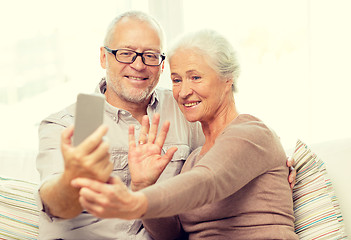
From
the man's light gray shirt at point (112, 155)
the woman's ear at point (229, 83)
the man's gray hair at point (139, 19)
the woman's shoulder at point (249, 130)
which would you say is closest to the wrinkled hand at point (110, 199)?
the woman's shoulder at point (249, 130)

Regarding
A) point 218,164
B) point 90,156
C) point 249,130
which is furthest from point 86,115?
point 249,130

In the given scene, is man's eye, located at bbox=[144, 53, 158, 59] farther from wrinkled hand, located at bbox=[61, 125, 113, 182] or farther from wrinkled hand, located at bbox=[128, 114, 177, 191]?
wrinkled hand, located at bbox=[61, 125, 113, 182]

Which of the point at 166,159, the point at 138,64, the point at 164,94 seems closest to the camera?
the point at 166,159

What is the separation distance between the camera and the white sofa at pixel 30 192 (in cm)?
224

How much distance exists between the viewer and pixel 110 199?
119cm

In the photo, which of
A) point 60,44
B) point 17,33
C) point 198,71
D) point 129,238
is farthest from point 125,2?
point 129,238

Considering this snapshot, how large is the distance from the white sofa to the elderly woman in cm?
49

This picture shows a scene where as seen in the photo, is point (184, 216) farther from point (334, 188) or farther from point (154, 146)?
point (334, 188)

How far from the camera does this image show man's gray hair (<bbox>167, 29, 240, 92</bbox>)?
193 cm

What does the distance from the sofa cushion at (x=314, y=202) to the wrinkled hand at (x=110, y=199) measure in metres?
1.12

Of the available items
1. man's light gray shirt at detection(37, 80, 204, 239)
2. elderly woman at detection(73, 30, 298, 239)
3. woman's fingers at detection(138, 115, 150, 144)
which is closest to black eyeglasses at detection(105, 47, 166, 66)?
man's light gray shirt at detection(37, 80, 204, 239)

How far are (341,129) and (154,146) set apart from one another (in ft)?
7.05

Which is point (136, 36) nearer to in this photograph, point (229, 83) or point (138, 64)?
point (138, 64)

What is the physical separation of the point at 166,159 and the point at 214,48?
1.65 ft
